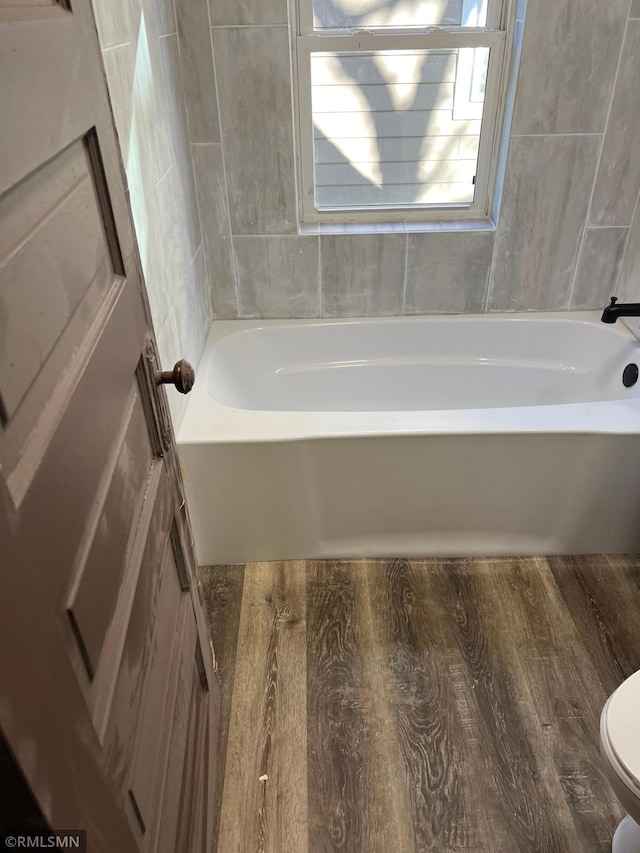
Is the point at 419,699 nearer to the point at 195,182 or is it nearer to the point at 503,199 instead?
the point at 503,199

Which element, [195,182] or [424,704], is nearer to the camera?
[424,704]

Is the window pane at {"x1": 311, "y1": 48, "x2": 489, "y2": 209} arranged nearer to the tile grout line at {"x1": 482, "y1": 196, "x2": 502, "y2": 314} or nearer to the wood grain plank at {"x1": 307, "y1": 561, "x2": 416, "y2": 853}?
the tile grout line at {"x1": 482, "y1": 196, "x2": 502, "y2": 314}

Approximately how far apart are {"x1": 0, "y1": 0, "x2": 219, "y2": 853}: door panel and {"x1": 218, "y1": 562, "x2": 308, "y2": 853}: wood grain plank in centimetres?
36

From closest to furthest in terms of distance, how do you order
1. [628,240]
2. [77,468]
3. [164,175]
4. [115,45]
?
[77,468], [115,45], [164,175], [628,240]

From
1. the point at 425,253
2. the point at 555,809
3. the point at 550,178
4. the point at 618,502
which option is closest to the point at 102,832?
the point at 555,809

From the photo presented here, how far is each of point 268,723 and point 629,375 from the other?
162 centimetres

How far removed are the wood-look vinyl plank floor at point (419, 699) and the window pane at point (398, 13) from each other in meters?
1.73

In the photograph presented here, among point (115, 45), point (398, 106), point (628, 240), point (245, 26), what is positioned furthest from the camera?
point (628, 240)

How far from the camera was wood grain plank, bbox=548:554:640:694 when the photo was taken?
63.9 inches

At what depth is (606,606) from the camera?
178 cm

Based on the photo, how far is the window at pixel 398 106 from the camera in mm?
2016

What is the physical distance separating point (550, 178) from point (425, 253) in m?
0.49

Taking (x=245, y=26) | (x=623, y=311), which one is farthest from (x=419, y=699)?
(x=245, y=26)

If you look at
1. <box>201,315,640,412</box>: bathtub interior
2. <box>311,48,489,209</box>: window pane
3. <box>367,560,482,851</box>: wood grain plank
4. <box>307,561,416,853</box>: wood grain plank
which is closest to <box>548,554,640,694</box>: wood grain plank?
<box>367,560,482,851</box>: wood grain plank
